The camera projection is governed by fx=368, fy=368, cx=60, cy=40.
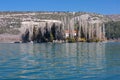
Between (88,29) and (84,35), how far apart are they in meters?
3.50

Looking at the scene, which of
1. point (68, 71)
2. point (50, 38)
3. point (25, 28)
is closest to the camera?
point (68, 71)

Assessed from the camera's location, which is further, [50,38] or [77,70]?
[50,38]

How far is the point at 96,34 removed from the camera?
599 ft

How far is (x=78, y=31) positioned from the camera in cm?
17950

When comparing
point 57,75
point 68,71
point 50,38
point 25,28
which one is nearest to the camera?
point 57,75

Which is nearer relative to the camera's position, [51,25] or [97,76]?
[97,76]

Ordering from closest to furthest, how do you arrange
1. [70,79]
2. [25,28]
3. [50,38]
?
[70,79], [50,38], [25,28]

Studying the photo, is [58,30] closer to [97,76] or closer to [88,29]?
[88,29]

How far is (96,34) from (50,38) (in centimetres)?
2359

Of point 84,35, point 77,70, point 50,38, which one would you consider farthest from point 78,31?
point 77,70

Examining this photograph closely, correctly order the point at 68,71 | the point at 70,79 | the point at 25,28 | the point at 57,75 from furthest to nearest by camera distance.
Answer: the point at 25,28 < the point at 68,71 < the point at 57,75 < the point at 70,79

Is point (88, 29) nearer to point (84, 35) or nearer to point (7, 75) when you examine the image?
point (84, 35)

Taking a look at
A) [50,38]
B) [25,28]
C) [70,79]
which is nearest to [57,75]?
[70,79]

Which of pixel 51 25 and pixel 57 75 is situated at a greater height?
pixel 51 25
